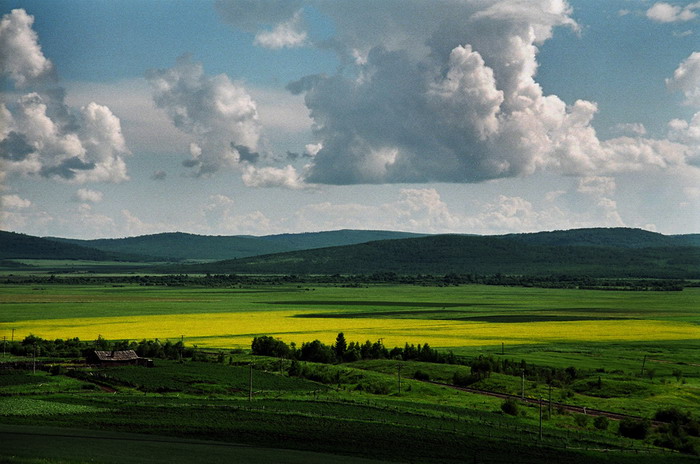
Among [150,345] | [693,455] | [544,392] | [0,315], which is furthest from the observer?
[0,315]

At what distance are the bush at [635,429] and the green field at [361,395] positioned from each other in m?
1.12

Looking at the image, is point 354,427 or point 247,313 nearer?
point 354,427

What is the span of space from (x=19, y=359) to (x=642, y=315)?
117273 mm

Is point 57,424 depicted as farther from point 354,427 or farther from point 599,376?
point 599,376

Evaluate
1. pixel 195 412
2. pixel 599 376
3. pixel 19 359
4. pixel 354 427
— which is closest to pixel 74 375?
pixel 19 359

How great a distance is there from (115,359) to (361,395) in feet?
101

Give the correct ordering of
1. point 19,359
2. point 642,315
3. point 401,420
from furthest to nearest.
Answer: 1. point 642,315
2. point 19,359
3. point 401,420

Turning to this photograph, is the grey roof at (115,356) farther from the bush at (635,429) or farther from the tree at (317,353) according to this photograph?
the bush at (635,429)

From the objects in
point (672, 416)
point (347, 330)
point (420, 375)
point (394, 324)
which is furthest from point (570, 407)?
point (394, 324)

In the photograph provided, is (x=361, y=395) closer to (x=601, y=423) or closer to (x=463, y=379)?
(x=463, y=379)

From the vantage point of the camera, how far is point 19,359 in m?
98.6

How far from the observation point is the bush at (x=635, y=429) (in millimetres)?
66938

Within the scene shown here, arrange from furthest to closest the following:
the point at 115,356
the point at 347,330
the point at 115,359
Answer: the point at 347,330, the point at 115,356, the point at 115,359

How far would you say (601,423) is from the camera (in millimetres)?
69750
